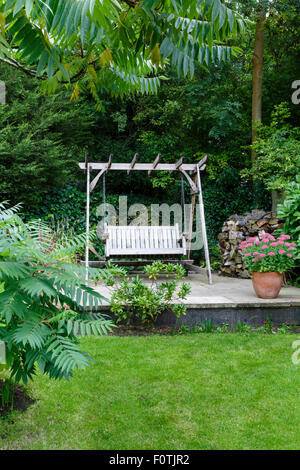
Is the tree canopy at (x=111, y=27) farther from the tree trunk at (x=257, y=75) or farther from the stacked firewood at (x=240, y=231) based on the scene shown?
the tree trunk at (x=257, y=75)

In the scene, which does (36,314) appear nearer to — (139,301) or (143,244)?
(139,301)

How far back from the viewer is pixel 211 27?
5.90 ft

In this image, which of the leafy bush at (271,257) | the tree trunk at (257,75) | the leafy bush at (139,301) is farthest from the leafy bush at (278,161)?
the leafy bush at (139,301)

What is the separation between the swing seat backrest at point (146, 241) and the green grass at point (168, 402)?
3.34m

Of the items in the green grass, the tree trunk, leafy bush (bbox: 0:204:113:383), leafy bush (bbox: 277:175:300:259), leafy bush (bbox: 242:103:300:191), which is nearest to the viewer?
leafy bush (bbox: 0:204:113:383)

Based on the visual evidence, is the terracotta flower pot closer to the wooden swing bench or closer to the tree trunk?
the wooden swing bench

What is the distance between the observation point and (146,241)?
24.5 ft

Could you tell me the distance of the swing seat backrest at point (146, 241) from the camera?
6.84 m

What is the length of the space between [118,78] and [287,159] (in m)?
6.13

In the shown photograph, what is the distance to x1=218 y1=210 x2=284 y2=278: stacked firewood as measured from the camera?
7.35 m

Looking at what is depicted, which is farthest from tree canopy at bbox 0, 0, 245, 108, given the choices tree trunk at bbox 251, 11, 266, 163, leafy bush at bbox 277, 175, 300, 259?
tree trunk at bbox 251, 11, 266, 163

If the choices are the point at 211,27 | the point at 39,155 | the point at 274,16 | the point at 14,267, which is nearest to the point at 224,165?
the point at 274,16

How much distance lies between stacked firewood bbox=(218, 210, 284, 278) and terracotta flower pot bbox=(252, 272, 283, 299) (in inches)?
95.5

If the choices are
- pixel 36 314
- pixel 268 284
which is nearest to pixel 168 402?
pixel 36 314
